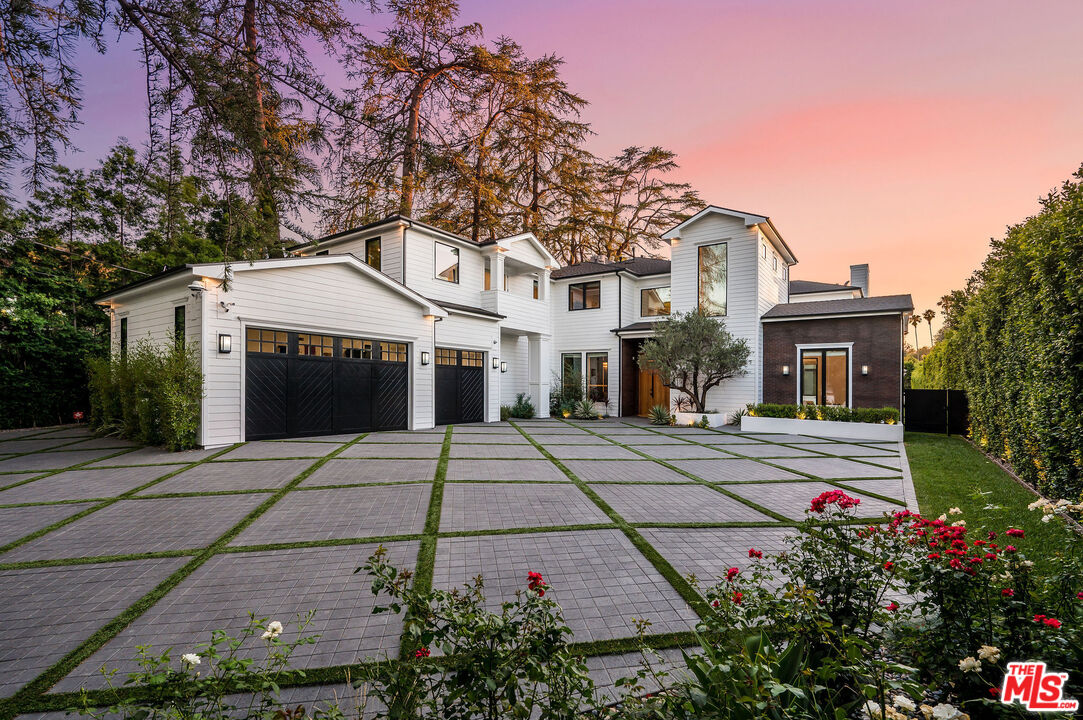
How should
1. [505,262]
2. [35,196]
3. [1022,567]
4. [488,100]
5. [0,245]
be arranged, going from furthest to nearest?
[488,100] → [505,262] → [0,245] → [35,196] → [1022,567]

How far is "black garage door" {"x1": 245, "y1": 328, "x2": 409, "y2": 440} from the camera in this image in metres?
9.42

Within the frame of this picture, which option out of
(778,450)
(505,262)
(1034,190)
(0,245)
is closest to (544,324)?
(505,262)

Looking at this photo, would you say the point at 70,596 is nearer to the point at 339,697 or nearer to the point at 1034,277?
the point at 339,697

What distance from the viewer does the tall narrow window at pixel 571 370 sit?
59.0 ft

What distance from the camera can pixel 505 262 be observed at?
16.5 metres

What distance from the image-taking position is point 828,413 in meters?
12.4

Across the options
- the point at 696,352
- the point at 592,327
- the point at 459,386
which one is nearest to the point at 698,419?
the point at 696,352

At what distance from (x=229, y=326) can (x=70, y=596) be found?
270 inches

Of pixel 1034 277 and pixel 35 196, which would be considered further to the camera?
pixel 1034 277

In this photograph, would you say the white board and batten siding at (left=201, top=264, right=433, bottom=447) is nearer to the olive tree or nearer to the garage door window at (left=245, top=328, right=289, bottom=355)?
the garage door window at (left=245, top=328, right=289, bottom=355)

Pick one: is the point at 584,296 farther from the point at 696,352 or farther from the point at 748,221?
the point at 748,221

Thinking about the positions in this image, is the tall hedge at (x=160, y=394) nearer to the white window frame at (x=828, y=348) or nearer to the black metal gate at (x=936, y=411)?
the white window frame at (x=828, y=348)

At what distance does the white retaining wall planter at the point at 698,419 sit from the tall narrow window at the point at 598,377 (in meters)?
3.63

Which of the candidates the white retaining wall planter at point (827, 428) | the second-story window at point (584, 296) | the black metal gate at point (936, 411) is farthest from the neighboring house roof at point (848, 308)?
the second-story window at point (584, 296)
